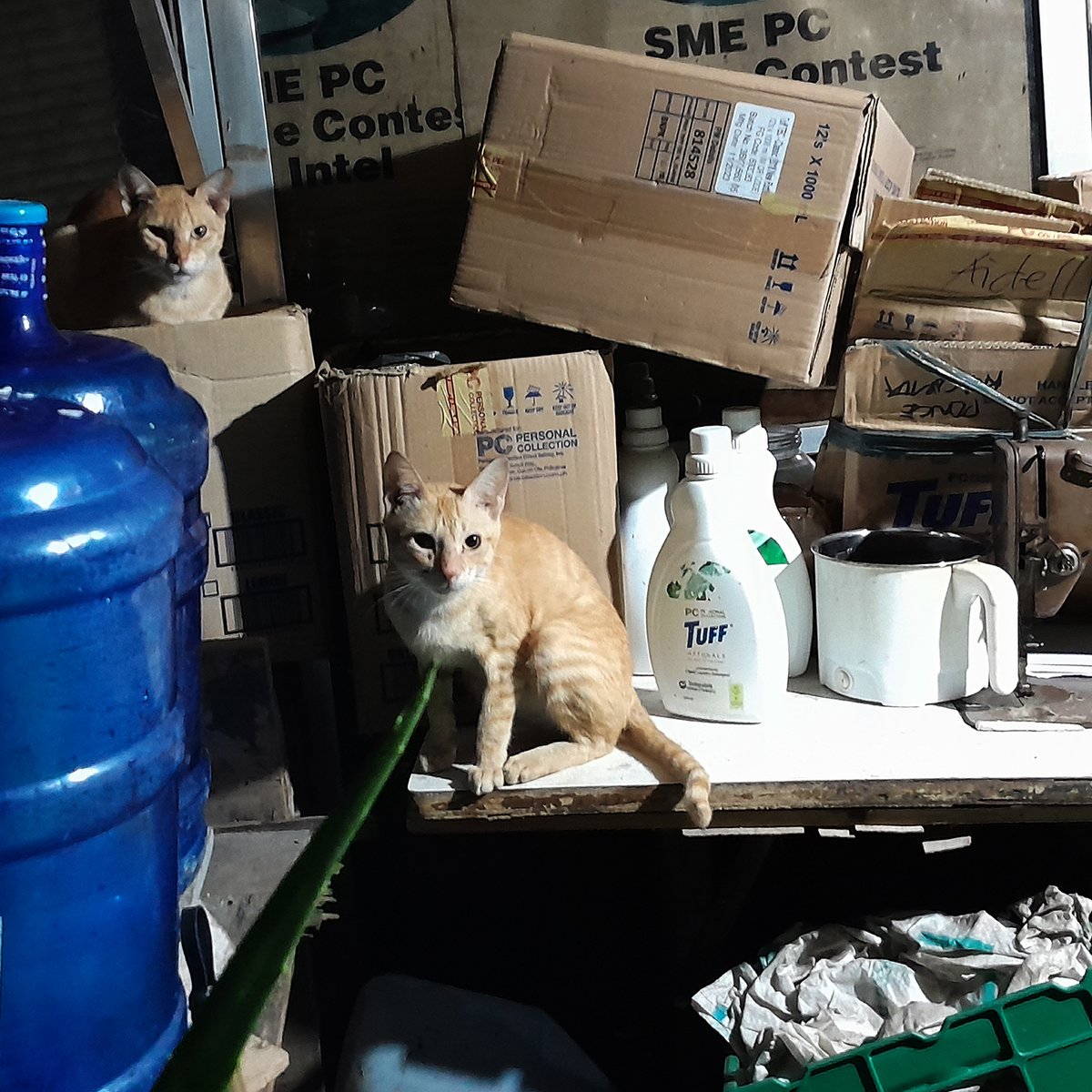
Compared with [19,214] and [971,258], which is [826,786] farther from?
[19,214]

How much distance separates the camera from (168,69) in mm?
1450

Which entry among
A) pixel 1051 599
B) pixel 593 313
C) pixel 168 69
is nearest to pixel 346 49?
pixel 168 69

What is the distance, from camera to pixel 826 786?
1084mm

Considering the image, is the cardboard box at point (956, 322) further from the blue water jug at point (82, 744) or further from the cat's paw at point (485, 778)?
the blue water jug at point (82, 744)

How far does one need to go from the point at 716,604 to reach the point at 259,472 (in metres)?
0.61

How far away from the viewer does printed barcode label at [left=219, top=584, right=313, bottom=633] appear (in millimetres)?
1409

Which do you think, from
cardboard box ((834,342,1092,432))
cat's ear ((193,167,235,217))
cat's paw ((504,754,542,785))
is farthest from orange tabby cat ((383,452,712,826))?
cat's ear ((193,167,235,217))

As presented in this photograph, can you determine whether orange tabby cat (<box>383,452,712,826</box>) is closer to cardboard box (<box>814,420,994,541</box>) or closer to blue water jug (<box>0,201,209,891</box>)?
blue water jug (<box>0,201,209,891</box>)

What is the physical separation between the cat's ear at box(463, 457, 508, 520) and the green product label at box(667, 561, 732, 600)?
0.22 meters

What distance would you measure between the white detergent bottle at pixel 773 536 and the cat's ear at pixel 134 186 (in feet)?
2.76

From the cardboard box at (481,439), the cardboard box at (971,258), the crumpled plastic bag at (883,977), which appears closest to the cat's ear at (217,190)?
the cardboard box at (481,439)

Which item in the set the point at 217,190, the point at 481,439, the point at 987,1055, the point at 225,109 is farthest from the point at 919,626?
the point at 225,109

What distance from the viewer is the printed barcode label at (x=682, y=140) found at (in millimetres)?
1243

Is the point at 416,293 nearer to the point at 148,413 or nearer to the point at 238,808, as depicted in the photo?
the point at 148,413
